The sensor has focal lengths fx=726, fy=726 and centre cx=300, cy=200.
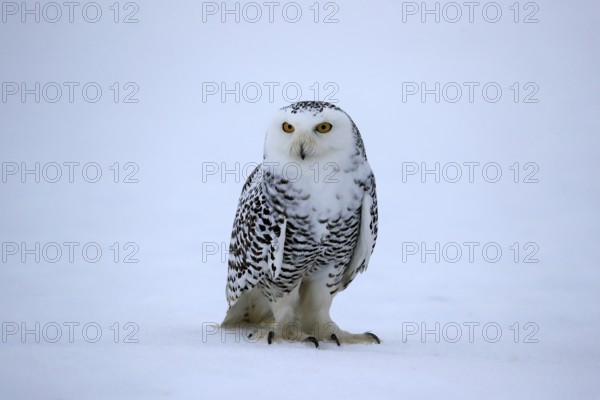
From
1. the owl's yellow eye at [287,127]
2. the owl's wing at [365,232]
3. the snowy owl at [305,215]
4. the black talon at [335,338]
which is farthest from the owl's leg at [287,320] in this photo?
the owl's yellow eye at [287,127]

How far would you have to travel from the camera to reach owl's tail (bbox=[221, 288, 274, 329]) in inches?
163

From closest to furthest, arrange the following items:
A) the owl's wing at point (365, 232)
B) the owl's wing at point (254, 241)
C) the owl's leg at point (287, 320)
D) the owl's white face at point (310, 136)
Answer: the owl's white face at point (310, 136), the owl's wing at point (254, 241), the owl's wing at point (365, 232), the owl's leg at point (287, 320)

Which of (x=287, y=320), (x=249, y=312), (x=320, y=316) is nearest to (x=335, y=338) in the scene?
(x=320, y=316)

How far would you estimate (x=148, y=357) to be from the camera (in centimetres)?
320

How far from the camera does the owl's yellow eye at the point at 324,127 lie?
352 centimetres

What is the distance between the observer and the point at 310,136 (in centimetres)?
350

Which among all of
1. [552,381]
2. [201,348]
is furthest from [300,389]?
[552,381]

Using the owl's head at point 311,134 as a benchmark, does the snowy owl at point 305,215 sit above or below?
below

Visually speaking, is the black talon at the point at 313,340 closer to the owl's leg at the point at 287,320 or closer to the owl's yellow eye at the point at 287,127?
the owl's leg at the point at 287,320

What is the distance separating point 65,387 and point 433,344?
1.99 meters

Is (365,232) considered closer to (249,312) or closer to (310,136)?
(310,136)

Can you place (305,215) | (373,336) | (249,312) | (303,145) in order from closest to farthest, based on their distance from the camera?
(303,145)
(305,215)
(373,336)
(249,312)

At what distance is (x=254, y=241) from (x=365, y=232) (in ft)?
1.90

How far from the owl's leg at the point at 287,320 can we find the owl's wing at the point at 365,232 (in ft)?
1.10
